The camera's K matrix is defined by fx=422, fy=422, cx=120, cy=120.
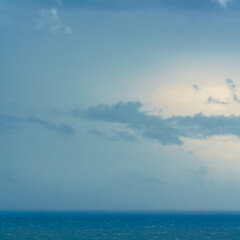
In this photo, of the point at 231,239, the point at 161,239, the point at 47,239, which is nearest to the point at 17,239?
the point at 47,239

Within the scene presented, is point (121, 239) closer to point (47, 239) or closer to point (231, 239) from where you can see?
point (47, 239)

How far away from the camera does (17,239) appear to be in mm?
84625

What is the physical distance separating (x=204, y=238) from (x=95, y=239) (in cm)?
2423

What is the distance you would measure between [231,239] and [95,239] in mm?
29988

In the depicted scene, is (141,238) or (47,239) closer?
(47,239)

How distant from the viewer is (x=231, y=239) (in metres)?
92.2

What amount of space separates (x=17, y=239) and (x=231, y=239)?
150 ft

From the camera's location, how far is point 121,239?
285 ft

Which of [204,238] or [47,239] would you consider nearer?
[47,239]


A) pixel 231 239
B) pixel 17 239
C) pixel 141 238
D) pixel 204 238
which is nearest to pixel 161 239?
pixel 141 238

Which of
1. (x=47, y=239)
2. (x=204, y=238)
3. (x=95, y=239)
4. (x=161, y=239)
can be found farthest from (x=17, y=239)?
(x=204, y=238)

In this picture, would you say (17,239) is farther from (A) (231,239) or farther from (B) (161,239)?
(A) (231,239)

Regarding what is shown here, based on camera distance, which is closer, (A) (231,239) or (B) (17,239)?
(B) (17,239)

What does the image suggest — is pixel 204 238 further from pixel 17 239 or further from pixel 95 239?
pixel 17 239
